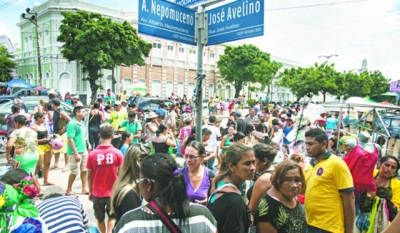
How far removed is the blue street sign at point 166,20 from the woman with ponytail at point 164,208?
1.90 meters

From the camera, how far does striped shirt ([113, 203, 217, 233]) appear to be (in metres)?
1.59

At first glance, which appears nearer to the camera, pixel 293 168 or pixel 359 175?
pixel 293 168

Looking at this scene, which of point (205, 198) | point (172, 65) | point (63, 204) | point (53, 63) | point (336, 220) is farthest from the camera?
point (172, 65)

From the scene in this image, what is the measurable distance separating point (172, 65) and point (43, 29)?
58.0ft

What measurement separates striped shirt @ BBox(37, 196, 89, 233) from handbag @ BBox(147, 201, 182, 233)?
103 centimetres

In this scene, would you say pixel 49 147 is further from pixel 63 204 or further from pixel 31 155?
pixel 63 204

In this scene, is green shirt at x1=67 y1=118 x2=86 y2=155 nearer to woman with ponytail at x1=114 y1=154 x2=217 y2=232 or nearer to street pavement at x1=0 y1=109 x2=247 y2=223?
street pavement at x1=0 y1=109 x2=247 y2=223

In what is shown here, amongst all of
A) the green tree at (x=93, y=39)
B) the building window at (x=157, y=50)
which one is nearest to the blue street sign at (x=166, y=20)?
the green tree at (x=93, y=39)

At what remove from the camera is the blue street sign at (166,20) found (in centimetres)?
312

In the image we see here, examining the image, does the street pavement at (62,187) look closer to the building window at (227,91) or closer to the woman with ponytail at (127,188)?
the woman with ponytail at (127,188)

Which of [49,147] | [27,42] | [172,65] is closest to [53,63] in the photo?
[27,42]

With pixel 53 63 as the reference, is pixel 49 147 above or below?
below

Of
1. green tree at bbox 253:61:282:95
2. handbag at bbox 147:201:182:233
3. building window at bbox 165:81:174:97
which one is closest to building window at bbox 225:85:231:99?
green tree at bbox 253:61:282:95

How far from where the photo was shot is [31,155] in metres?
5.09
